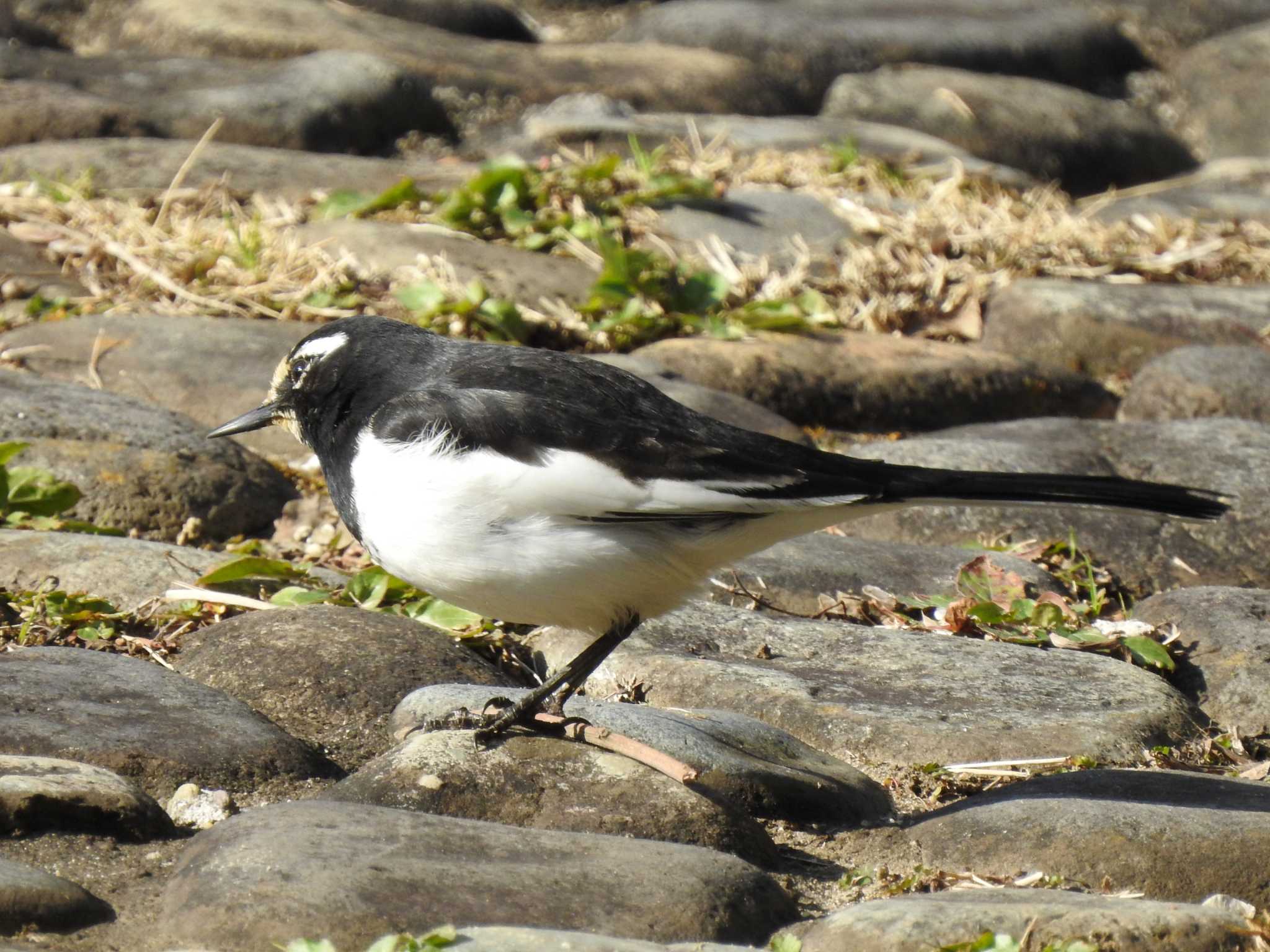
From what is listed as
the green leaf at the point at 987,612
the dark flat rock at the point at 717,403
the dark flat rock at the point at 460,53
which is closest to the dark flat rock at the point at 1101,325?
the dark flat rock at the point at 717,403

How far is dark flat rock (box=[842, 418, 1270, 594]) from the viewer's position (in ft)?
14.1

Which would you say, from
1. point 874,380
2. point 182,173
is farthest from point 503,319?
point 182,173

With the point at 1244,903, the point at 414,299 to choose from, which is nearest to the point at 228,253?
the point at 414,299

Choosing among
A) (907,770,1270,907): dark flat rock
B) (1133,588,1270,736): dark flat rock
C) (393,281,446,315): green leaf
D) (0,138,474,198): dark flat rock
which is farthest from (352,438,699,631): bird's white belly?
(0,138,474,198): dark flat rock

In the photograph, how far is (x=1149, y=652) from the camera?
362cm

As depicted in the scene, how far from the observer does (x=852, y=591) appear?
13.2 feet

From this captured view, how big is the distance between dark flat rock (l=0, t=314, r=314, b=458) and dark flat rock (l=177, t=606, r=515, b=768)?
4.53 ft

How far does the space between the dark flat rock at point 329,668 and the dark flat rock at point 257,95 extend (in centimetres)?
427

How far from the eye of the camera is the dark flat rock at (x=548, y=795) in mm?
2762

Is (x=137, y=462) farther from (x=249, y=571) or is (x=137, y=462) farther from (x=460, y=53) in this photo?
(x=460, y=53)

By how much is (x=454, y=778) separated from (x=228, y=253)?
3.40 metres

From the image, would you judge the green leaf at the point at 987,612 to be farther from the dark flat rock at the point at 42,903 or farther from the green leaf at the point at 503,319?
the dark flat rock at the point at 42,903

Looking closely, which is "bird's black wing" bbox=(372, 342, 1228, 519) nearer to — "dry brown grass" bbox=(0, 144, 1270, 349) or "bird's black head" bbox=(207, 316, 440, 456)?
"bird's black head" bbox=(207, 316, 440, 456)

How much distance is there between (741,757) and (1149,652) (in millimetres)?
1168
